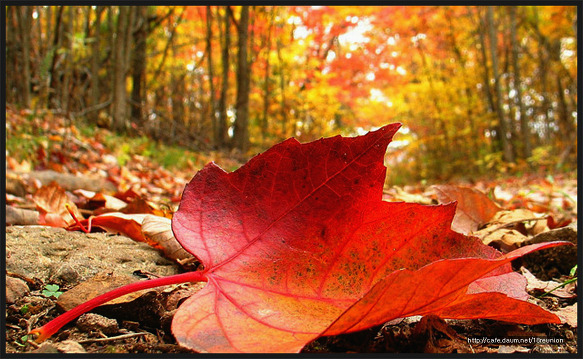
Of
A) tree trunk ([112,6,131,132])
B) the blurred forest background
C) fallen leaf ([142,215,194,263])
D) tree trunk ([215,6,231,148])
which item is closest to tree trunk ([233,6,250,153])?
the blurred forest background

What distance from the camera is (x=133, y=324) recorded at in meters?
0.60

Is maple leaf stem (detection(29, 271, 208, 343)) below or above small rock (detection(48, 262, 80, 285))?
above

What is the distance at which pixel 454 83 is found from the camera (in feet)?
31.6

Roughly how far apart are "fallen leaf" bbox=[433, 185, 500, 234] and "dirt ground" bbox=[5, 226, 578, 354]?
317 millimetres

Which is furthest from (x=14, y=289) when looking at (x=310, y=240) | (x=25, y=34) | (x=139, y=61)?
(x=139, y=61)

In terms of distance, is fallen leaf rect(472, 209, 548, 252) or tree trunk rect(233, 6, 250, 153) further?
tree trunk rect(233, 6, 250, 153)

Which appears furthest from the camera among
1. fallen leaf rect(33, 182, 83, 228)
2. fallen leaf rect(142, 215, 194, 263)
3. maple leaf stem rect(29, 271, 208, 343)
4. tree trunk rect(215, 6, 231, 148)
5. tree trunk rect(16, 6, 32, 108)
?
tree trunk rect(215, 6, 231, 148)

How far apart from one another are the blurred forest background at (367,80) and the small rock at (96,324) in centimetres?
609

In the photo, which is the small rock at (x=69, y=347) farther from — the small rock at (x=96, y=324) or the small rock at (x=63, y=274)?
the small rock at (x=63, y=274)

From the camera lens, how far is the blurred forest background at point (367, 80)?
8031 millimetres

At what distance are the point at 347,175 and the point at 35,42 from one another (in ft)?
20.3

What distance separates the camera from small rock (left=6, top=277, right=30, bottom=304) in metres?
0.62

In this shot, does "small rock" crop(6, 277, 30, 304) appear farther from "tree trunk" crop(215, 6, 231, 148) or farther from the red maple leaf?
"tree trunk" crop(215, 6, 231, 148)

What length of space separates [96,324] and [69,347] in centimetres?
8
